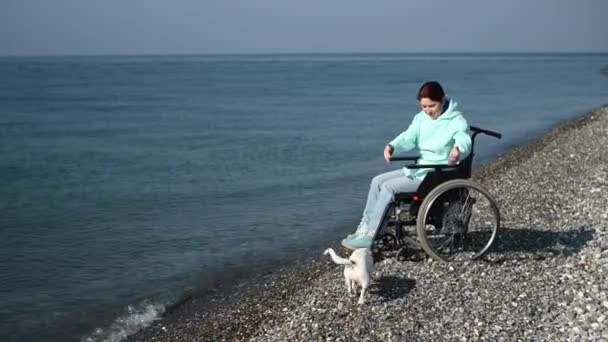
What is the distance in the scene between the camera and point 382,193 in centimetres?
666

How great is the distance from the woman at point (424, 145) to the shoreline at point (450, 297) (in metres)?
0.50

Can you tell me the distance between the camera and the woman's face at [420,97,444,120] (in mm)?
6613

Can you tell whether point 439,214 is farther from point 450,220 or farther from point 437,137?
point 437,137

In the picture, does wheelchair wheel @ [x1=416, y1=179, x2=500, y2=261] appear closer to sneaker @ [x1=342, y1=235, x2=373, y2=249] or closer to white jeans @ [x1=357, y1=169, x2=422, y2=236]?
white jeans @ [x1=357, y1=169, x2=422, y2=236]

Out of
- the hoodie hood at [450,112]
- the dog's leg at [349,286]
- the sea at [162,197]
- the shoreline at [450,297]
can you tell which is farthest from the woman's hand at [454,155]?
the sea at [162,197]

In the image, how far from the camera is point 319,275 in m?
8.39

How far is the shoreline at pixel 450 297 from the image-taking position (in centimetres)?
540

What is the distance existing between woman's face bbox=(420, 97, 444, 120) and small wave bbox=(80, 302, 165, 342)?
4.13m

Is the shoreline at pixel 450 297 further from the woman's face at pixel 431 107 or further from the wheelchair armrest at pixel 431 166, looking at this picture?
the woman's face at pixel 431 107

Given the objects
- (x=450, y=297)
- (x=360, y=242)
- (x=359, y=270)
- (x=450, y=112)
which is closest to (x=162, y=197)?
(x=360, y=242)

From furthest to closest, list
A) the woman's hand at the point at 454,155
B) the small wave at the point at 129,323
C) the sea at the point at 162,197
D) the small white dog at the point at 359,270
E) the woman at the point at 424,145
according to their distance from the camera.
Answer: the sea at the point at 162,197, the small wave at the point at 129,323, the woman at the point at 424,145, the woman's hand at the point at 454,155, the small white dog at the point at 359,270

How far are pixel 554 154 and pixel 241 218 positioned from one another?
24.6 feet

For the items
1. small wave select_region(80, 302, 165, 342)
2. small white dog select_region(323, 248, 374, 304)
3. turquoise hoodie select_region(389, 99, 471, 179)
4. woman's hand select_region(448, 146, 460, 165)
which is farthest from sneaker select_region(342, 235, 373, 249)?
small wave select_region(80, 302, 165, 342)

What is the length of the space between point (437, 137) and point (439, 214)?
79 centimetres
